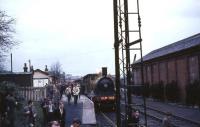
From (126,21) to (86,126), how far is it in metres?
9.80

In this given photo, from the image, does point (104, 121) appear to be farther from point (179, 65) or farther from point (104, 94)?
point (179, 65)

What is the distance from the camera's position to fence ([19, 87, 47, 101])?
114 ft

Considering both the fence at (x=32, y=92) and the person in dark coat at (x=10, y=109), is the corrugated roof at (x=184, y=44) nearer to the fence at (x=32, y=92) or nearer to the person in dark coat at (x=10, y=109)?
the fence at (x=32, y=92)

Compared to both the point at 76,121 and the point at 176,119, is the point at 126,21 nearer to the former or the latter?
the point at 76,121

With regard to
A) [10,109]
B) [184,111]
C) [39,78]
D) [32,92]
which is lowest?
[184,111]

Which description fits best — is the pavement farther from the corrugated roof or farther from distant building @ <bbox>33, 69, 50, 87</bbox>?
distant building @ <bbox>33, 69, 50, 87</bbox>

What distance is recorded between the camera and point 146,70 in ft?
176

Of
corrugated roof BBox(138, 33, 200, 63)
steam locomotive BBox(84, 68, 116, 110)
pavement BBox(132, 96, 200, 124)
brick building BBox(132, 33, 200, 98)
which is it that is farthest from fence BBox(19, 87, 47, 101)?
corrugated roof BBox(138, 33, 200, 63)

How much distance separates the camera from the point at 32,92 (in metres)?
36.7

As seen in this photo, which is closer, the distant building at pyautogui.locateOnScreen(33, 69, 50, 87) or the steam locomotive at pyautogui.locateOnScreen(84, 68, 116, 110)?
the steam locomotive at pyautogui.locateOnScreen(84, 68, 116, 110)

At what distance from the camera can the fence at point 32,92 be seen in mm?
34688

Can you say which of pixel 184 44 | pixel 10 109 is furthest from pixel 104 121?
pixel 184 44

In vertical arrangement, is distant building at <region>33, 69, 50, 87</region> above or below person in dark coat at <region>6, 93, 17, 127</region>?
above

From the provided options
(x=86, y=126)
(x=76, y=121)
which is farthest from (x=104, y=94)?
(x=76, y=121)
